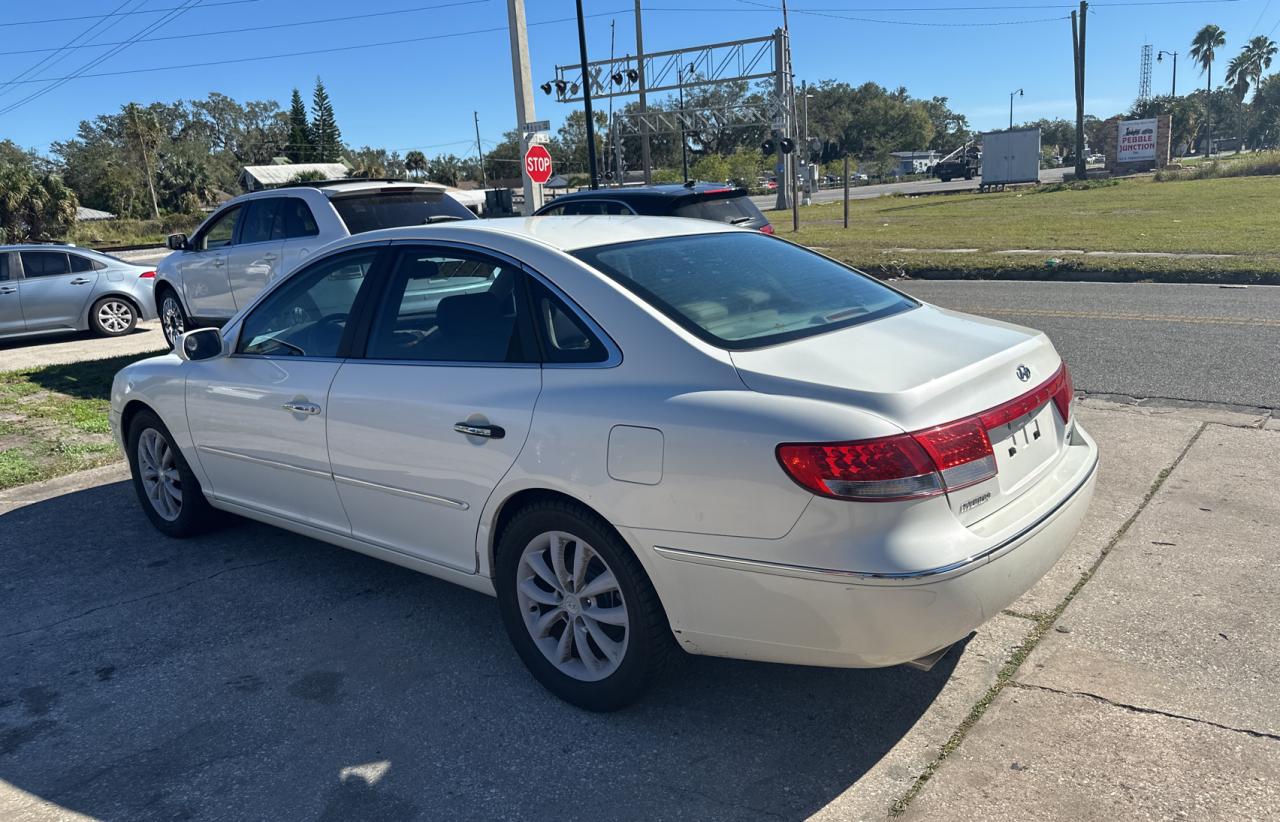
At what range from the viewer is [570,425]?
3180mm

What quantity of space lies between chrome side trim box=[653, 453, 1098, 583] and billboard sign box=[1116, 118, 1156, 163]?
2332 inches

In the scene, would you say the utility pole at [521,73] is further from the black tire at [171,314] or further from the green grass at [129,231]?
the green grass at [129,231]

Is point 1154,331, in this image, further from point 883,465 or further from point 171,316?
point 171,316

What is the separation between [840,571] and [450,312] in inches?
75.6

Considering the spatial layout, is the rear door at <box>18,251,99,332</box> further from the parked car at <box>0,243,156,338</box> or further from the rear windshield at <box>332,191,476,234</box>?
the rear windshield at <box>332,191,476,234</box>

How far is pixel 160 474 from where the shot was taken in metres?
5.34

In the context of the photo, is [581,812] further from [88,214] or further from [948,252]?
[88,214]

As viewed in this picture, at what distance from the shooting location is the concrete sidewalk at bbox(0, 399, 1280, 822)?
2.90 metres

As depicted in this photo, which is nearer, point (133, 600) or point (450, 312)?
point (450, 312)

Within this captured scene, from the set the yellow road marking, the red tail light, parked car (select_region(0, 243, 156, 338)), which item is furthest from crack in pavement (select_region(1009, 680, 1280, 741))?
parked car (select_region(0, 243, 156, 338))

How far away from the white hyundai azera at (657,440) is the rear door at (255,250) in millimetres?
5728

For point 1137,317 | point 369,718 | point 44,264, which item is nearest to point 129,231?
point 44,264

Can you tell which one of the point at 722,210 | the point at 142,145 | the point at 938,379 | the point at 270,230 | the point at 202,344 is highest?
the point at 142,145

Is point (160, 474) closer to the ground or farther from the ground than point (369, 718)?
farther from the ground
